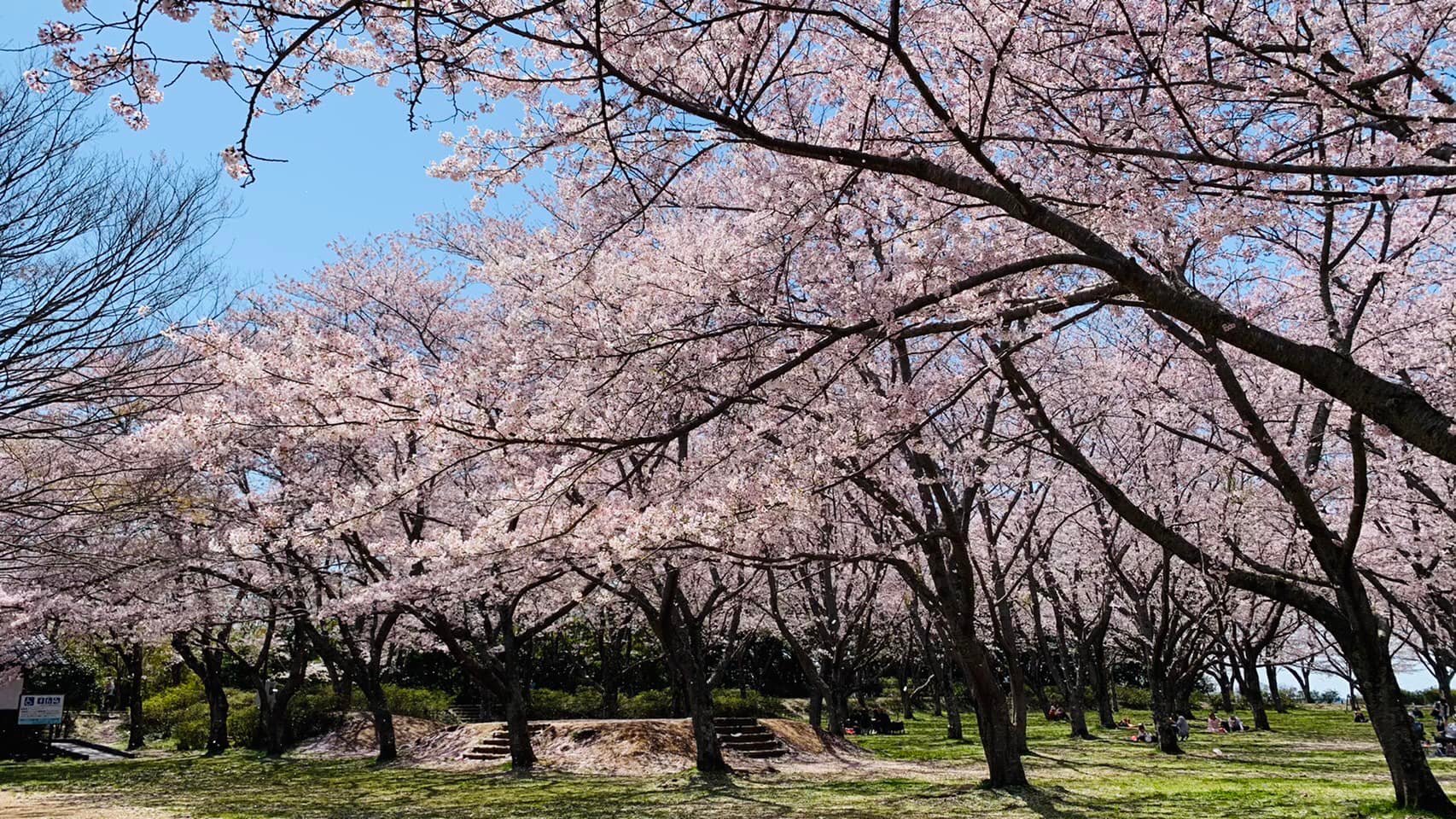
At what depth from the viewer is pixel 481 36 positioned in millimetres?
4414

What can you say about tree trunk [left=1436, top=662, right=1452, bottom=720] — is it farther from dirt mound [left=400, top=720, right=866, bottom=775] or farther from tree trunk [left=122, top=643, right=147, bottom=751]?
tree trunk [left=122, top=643, right=147, bottom=751]

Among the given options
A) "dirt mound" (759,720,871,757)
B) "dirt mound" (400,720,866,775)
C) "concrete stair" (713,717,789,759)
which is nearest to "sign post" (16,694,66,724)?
"dirt mound" (400,720,866,775)

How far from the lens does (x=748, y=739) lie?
698 inches

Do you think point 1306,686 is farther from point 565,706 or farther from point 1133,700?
point 565,706

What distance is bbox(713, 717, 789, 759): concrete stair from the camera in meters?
17.2

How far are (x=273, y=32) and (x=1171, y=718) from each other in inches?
772

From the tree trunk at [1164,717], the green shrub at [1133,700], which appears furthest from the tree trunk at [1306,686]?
the tree trunk at [1164,717]

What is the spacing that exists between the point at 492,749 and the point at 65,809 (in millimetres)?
8426

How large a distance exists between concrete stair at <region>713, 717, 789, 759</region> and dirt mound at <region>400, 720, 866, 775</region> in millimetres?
188

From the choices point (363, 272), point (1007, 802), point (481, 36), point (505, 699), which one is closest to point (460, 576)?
point (505, 699)

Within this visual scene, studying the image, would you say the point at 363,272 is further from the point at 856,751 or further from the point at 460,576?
the point at 856,751

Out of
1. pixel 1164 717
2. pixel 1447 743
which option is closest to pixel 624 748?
pixel 1164 717

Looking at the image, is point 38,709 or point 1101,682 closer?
point 38,709

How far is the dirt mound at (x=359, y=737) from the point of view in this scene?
824 inches
